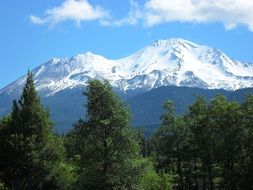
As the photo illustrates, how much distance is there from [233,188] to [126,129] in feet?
63.7

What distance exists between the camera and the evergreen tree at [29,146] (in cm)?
5703

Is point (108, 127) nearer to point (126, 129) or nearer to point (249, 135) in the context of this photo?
point (126, 129)

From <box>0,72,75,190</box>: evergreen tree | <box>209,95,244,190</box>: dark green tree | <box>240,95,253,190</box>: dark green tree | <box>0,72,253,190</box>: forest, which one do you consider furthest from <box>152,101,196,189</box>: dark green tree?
<box>0,72,75,190</box>: evergreen tree

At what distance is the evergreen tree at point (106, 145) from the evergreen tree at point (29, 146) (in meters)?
7.14

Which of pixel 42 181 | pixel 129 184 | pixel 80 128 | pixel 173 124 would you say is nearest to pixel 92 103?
pixel 80 128

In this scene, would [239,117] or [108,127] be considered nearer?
[108,127]

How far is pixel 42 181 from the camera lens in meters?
59.4

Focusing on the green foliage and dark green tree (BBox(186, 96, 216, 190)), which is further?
dark green tree (BBox(186, 96, 216, 190))

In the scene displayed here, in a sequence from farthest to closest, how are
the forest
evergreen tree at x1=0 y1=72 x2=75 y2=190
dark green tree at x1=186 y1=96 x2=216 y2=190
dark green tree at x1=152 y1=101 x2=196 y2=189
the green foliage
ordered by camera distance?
1. dark green tree at x1=152 y1=101 x2=196 y2=189
2. dark green tree at x1=186 y1=96 x2=216 y2=190
3. the green foliage
4. evergreen tree at x1=0 y1=72 x2=75 y2=190
5. the forest

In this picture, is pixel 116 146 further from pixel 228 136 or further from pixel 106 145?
pixel 228 136

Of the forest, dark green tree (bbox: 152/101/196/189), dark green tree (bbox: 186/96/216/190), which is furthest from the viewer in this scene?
dark green tree (bbox: 152/101/196/189)

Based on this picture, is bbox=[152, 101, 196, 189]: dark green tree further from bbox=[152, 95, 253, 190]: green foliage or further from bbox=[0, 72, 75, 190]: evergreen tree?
bbox=[0, 72, 75, 190]: evergreen tree

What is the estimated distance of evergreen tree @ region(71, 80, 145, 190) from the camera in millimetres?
48875

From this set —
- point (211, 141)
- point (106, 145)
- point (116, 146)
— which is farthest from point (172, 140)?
point (106, 145)
